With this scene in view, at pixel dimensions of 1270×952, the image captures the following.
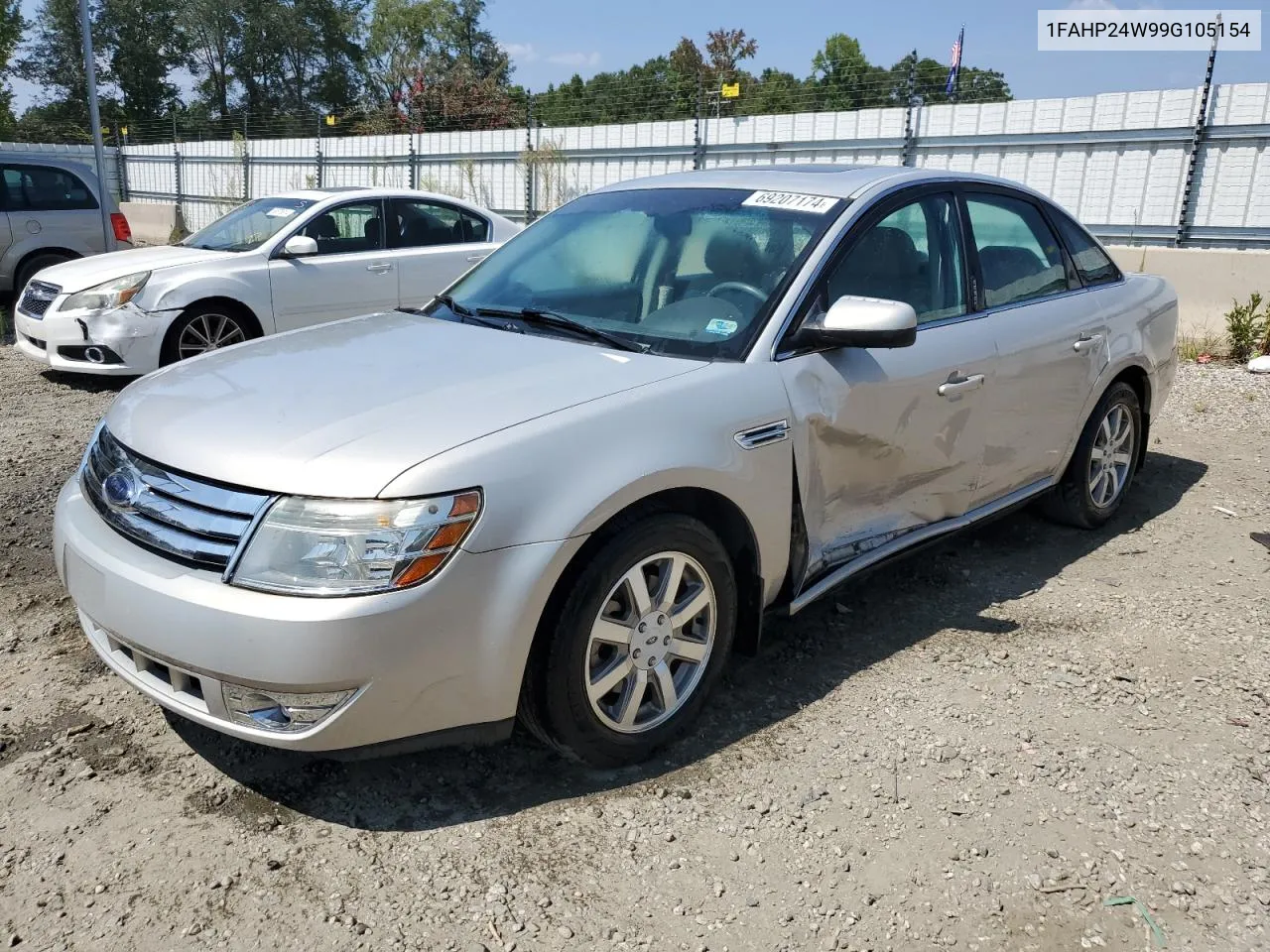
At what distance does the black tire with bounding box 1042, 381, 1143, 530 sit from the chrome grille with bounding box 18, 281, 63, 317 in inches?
270

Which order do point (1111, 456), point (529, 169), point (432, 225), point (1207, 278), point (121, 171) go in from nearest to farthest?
point (1111, 456)
point (432, 225)
point (1207, 278)
point (529, 169)
point (121, 171)

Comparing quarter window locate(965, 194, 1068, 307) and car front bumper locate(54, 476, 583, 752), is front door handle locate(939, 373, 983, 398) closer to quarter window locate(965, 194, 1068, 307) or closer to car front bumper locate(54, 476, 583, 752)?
quarter window locate(965, 194, 1068, 307)

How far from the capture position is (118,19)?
54344 millimetres

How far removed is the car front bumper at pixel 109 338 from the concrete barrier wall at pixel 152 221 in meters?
15.3

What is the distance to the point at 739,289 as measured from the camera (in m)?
3.31

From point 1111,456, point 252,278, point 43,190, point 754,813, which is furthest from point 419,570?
point 43,190

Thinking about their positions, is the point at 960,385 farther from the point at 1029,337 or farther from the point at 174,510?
the point at 174,510

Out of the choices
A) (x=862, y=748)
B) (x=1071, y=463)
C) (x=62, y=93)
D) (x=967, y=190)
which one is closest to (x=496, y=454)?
(x=862, y=748)

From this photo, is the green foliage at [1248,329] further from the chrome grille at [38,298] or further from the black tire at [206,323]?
the chrome grille at [38,298]

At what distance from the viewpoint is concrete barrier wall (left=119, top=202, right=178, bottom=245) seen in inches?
835

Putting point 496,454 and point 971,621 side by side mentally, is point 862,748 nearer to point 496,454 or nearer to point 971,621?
point 971,621

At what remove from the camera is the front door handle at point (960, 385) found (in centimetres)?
362

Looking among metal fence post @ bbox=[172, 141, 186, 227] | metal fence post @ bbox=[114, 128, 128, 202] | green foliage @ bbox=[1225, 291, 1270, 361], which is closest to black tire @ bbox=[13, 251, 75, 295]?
green foliage @ bbox=[1225, 291, 1270, 361]

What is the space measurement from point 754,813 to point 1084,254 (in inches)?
130
